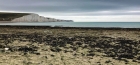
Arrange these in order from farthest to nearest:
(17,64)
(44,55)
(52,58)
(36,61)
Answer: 1. (44,55)
2. (52,58)
3. (36,61)
4. (17,64)

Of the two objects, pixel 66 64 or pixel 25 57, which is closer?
pixel 66 64

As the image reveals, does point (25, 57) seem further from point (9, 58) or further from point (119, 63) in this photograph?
point (119, 63)

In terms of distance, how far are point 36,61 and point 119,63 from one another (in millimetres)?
4120

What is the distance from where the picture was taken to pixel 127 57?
43.8ft

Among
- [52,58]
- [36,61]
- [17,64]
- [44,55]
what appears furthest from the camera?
[44,55]

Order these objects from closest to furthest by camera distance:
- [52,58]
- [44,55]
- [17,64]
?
[17,64] < [52,58] < [44,55]

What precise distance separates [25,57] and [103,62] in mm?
4196

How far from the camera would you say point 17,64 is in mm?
11094

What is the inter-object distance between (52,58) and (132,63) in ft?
13.5

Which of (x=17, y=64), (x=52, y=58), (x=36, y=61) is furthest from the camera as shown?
(x=52, y=58)

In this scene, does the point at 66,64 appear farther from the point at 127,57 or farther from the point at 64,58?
the point at 127,57

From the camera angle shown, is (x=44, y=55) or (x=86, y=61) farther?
(x=44, y=55)

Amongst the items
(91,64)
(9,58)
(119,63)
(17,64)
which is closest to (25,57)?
(9,58)

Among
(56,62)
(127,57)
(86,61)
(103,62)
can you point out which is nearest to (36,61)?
(56,62)
